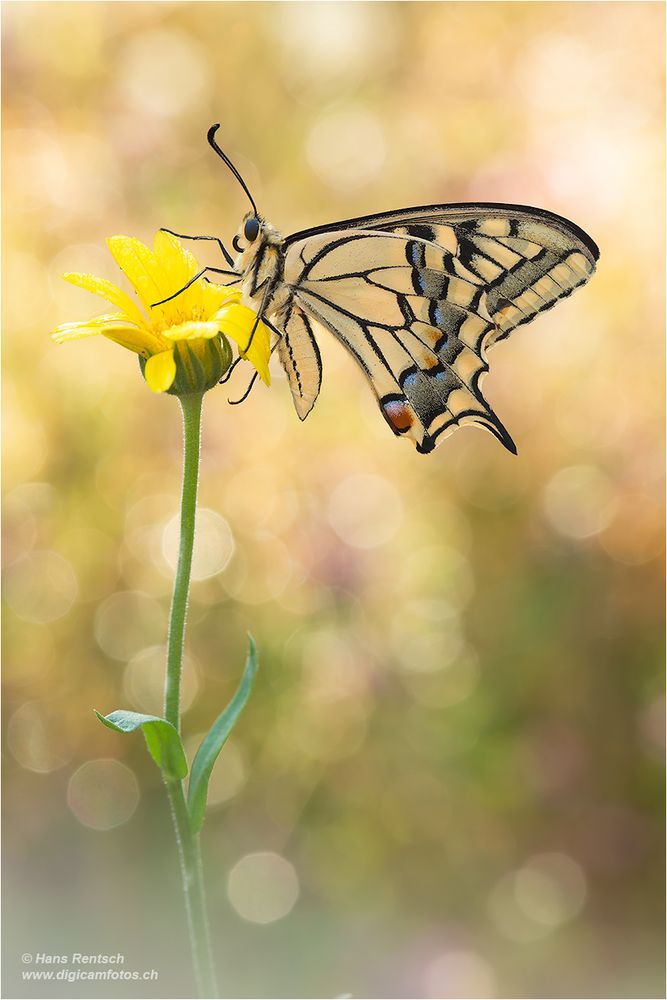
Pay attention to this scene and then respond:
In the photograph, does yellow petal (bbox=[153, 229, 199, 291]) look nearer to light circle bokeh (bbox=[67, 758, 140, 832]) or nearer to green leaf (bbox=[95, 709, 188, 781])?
green leaf (bbox=[95, 709, 188, 781])

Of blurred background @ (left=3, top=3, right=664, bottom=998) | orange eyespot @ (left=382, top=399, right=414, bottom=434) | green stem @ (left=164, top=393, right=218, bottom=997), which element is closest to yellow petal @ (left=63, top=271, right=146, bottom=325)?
green stem @ (left=164, top=393, right=218, bottom=997)

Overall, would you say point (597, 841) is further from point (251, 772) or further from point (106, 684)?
point (106, 684)

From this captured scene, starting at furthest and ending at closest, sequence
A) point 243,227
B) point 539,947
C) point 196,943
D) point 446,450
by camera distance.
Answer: point 446,450 → point 539,947 → point 243,227 → point 196,943

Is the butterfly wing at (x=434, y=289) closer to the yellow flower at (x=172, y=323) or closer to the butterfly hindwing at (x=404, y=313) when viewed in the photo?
the butterfly hindwing at (x=404, y=313)

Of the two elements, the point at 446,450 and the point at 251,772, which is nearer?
the point at 251,772

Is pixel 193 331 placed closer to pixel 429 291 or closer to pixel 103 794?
pixel 429 291

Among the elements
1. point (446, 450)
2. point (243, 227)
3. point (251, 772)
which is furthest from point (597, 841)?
point (243, 227)
